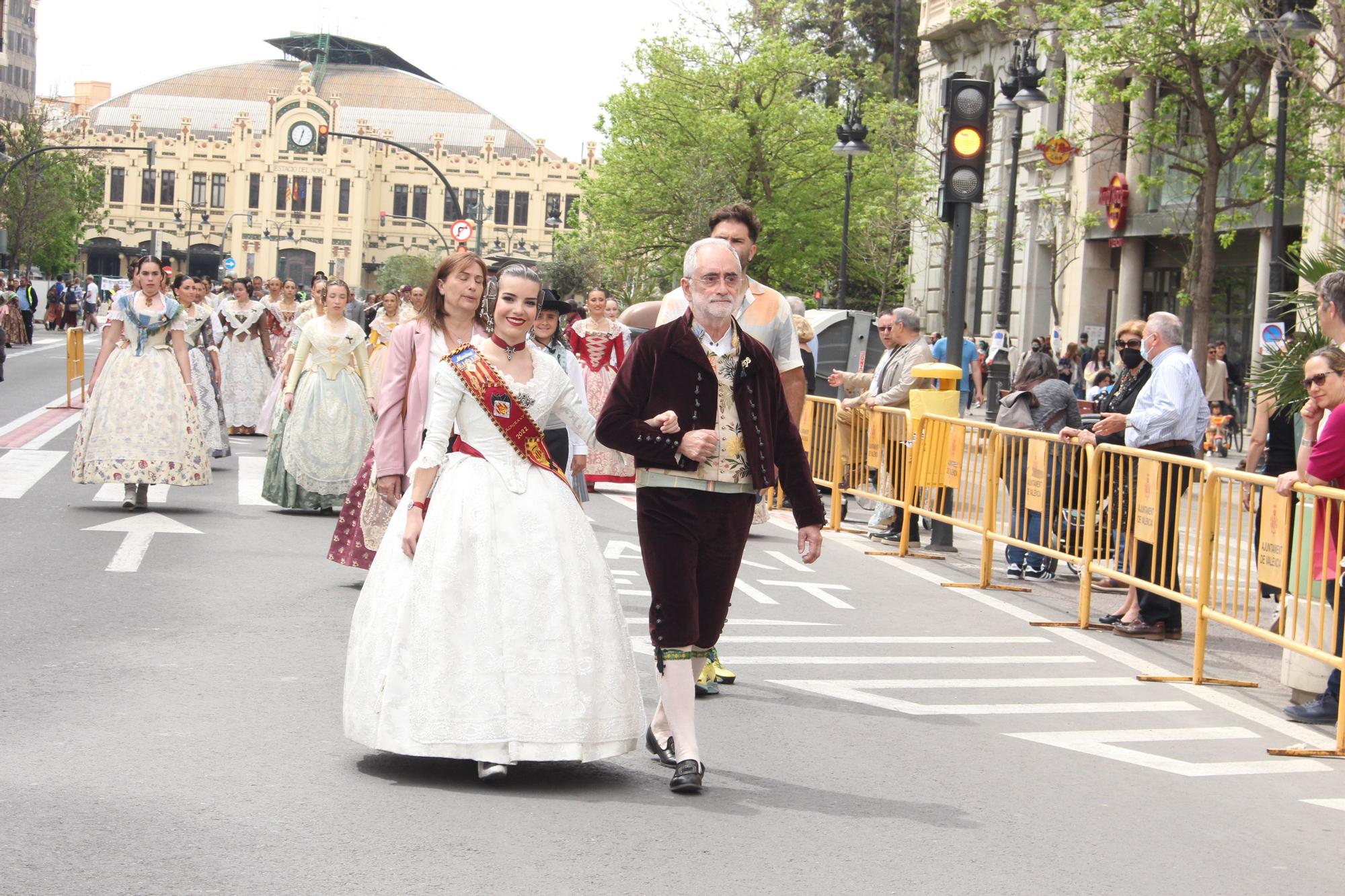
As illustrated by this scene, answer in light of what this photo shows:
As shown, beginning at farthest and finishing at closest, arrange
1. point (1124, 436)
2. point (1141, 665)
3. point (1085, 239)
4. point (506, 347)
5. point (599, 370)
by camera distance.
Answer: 1. point (1085, 239)
2. point (599, 370)
3. point (1124, 436)
4. point (1141, 665)
5. point (506, 347)

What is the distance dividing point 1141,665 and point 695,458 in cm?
438

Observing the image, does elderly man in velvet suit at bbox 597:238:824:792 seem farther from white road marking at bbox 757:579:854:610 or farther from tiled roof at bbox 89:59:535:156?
tiled roof at bbox 89:59:535:156

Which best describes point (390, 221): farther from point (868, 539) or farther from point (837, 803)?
point (837, 803)

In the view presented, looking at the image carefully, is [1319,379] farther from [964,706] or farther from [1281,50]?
[1281,50]

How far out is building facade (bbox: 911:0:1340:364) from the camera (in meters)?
32.3

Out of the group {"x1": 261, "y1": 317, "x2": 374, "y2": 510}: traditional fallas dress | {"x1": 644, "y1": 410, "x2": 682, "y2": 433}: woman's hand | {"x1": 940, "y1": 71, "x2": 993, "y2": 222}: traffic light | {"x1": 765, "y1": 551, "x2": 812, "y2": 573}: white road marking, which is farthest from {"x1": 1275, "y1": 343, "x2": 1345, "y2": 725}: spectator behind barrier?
{"x1": 261, "y1": 317, "x2": 374, "y2": 510}: traditional fallas dress

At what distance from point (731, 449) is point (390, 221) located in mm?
115074

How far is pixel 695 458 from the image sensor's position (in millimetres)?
6055

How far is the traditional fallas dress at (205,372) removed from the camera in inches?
651

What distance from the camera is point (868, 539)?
15141 millimetres

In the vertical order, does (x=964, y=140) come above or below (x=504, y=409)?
above

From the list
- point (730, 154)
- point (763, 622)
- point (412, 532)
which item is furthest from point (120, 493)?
point (730, 154)

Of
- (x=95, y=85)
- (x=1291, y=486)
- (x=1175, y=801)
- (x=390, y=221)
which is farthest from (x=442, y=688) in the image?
(x=95, y=85)

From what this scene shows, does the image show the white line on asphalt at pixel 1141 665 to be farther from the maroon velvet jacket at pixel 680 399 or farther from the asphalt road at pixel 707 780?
the maroon velvet jacket at pixel 680 399
